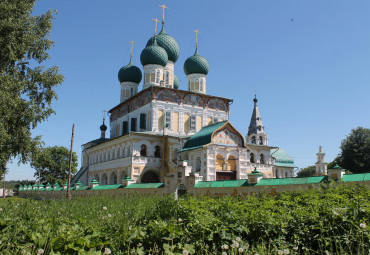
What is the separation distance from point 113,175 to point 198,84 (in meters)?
10.6

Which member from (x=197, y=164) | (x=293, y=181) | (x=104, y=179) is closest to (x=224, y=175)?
(x=197, y=164)

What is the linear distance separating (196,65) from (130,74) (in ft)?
21.6

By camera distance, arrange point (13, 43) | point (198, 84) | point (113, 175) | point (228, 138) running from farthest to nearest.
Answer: point (198, 84)
point (113, 175)
point (228, 138)
point (13, 43)

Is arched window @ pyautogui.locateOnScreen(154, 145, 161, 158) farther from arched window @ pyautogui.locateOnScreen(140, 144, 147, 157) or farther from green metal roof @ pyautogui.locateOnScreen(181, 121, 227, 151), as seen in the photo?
green metal roof @ pyautogui.locateOnScreen(181, 121, 227, 151)

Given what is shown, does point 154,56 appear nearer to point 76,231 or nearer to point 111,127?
point 111,127

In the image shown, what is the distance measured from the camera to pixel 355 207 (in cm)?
445

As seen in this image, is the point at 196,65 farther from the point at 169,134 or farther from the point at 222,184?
the point at 222,184

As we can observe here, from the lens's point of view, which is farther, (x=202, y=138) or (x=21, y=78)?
(x=202, y=138)

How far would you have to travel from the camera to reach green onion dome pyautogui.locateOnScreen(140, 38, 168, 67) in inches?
1131

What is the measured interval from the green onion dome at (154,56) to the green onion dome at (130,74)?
3350 mm

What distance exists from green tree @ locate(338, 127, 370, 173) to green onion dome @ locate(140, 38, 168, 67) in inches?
832

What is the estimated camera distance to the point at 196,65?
30312mm

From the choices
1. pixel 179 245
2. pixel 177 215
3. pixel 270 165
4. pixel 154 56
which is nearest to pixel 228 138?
pixel 270 165

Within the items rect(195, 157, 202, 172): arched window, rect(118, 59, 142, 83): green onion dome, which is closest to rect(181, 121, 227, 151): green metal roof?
rect(195, 157, 202, 172): arched window
